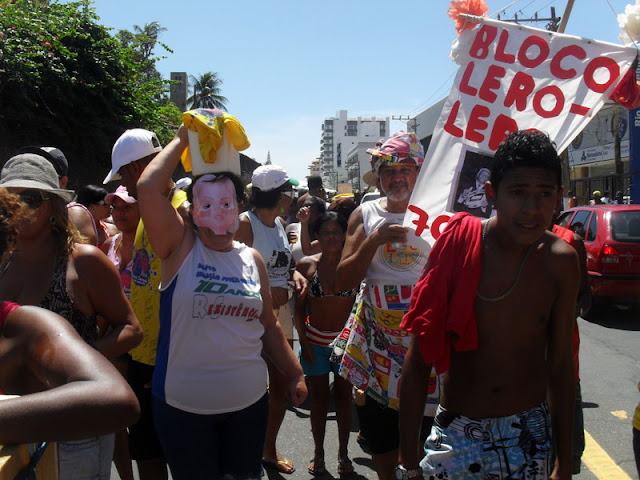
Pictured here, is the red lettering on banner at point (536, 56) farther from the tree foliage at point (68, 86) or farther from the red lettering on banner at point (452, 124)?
the tree foliage at point (68, 86)

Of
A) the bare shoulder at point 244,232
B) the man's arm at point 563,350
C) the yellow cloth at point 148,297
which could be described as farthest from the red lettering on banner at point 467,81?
the bare shoulder at point 244,232

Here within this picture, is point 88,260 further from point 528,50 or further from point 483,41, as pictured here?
point 528,50

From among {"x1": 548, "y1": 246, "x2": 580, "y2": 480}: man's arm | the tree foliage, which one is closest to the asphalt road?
{"x1": 548, "y1": 246, "x2": 580, "y2": 480}: man's arm

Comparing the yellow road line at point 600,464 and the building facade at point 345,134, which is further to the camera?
the building facade at point 345,134

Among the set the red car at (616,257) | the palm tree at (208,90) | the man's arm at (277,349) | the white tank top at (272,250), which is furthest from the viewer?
the palm tree at (208,90)

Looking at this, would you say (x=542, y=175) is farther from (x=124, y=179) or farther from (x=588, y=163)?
(x=588, y=163)

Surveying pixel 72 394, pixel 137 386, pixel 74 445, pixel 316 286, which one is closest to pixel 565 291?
pixel 72 394

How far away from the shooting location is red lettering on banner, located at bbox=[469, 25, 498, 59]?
3018 mm

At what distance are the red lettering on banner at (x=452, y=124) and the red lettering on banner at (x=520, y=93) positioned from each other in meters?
0.24

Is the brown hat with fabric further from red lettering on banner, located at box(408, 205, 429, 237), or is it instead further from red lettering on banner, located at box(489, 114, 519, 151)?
Result: red lettering on banner, located at box(489, 114, 519, 151)

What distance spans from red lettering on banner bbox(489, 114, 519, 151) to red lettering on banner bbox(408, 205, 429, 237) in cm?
47

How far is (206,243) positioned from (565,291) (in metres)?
1.52

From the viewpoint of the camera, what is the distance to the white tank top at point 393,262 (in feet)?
10.4

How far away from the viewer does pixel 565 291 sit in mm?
2150
